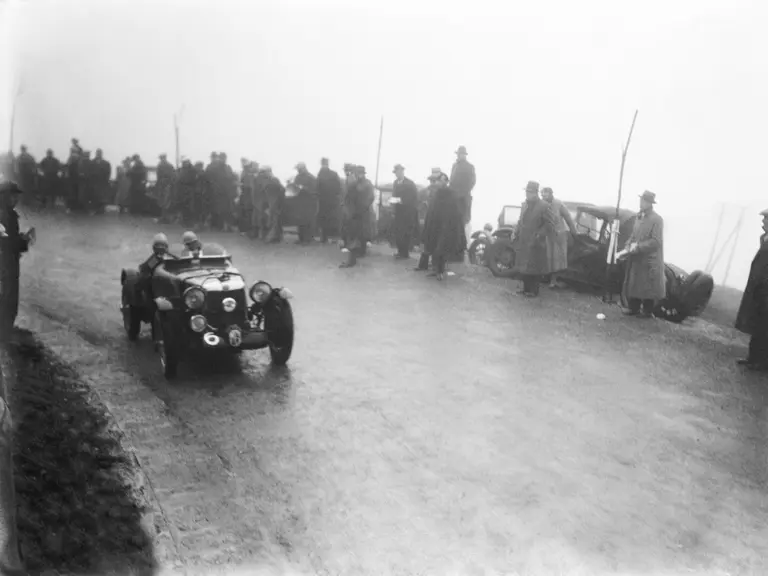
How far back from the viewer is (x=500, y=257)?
10359 mm

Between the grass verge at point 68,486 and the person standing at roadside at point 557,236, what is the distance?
6.46 meters

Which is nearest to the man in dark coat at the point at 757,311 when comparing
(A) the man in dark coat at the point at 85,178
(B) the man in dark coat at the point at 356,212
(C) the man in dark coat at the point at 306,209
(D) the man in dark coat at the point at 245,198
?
(D) the man in dark coat at the point at 245,198

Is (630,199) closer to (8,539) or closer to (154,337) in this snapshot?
(154,337)

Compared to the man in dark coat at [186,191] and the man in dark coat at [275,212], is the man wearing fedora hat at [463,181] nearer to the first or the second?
the man in dark coat at [275,212]

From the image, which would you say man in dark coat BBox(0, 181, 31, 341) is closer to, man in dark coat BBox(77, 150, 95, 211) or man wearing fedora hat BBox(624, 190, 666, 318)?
man in dark coat BBox(77, 150, 95, 211)

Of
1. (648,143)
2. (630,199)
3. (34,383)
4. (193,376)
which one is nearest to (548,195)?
(630,199)

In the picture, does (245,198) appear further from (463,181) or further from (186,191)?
(463,181)

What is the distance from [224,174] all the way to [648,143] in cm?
303

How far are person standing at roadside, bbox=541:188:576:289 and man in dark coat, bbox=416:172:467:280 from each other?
4.31ft

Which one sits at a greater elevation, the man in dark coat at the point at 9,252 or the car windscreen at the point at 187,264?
the man in dark coat at the point at 9,252

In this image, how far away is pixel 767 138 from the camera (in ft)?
12.2

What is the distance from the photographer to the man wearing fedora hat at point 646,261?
7.39 m

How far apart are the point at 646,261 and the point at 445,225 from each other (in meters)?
2.89

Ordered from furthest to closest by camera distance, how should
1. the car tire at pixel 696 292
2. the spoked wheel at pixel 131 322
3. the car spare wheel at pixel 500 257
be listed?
the car spare wheel at pixel 500 257
the car tire at pixel 696 292
the spoked wheel at pixel 131 322
